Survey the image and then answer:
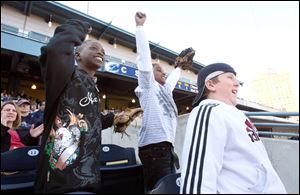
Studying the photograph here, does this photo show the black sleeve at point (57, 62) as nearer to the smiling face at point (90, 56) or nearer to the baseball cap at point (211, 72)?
the smiling face at point (90, 56)

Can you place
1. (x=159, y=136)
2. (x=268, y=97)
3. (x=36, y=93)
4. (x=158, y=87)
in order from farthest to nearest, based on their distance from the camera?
(x=268, y=97)
(x=36, y=93)
(x=158, y=87)
(x=159, y=136)

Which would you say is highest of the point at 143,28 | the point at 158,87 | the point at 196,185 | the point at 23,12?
the point at 23,12

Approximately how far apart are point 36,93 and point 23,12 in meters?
4.74

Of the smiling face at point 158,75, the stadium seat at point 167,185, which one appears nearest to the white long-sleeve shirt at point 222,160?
the stadium seat at point 167,185

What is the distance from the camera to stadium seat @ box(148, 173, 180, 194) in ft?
4.27

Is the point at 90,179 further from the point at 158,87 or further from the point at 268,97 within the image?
the point at 268,97

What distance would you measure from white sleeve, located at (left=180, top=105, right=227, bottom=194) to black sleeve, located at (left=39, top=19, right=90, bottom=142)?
2.53 ft

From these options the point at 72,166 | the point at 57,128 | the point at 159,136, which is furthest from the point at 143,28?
the point at 72,166

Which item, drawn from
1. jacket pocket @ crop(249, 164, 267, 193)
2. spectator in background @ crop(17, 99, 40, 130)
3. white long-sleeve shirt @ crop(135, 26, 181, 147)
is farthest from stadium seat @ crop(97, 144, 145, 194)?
spectator in background @ crop(17, 99, 40, 130)

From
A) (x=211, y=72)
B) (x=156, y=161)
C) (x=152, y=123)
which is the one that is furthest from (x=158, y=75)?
(x=211, y=72)

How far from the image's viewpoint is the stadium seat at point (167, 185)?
1.30 m

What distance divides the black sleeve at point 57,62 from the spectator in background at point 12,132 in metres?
1.34

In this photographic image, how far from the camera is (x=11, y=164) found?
1.93 meters

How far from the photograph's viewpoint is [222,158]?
3.79 feet
